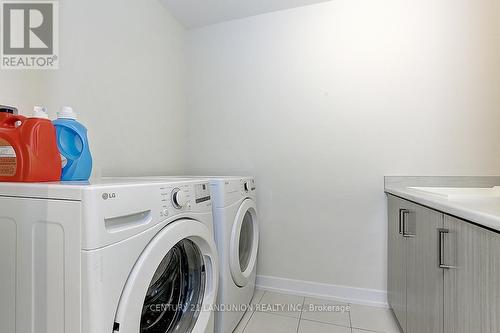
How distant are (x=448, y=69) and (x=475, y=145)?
507 mm

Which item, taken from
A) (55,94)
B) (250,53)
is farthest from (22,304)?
(250,53)

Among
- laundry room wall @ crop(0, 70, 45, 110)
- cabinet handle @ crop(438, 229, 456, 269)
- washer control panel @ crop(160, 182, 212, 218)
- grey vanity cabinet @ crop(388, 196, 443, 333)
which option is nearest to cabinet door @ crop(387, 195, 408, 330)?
grey vanity cabinet @ crop(388, 196, 443, 333)

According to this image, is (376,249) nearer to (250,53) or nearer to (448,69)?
(448,69)

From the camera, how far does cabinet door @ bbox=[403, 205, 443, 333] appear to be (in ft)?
2.85

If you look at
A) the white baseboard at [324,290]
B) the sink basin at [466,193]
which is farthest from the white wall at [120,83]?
the sink basin at [466,193]

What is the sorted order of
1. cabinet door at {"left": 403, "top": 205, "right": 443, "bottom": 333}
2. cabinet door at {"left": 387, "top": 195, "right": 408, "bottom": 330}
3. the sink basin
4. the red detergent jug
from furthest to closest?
cabinet door at {"left": 387, "top": 195, "right": 408, "bottom": 330} → the sink basin → cabinet door at {"left": 403, "top": 205, "right": 443, "bottom": 333} → the red detergent jug

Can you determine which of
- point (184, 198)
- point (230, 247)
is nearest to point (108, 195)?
point (184, 198)

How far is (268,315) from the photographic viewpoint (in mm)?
1572

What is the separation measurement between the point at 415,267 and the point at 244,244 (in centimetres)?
95

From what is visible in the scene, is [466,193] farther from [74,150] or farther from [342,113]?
[74,150]

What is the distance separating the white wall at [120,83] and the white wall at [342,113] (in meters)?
0.26

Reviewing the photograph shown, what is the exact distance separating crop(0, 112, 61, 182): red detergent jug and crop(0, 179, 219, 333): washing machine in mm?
94

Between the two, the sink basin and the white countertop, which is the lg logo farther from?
the sink basin

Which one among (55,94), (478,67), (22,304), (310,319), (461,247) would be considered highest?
(478,67)
